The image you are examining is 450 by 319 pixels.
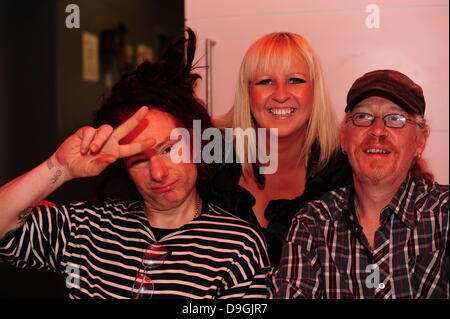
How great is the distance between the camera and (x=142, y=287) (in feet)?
4.21

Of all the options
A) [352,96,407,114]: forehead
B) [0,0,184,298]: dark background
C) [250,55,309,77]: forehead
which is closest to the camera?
[352,96,407,114]: forehead

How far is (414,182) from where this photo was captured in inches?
53.1

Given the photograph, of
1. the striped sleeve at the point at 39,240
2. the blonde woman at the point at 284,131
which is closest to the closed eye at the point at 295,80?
the blonde woman at the point at 284,131

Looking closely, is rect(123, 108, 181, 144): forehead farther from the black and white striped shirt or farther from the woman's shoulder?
the woman's shoulder

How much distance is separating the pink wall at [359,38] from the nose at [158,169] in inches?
19.6

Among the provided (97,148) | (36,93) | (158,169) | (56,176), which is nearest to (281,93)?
(158,169)

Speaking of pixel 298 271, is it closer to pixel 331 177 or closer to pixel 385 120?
pixel 331 177

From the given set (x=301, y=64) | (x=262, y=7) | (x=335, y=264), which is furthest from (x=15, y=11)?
(x=335, y=264)

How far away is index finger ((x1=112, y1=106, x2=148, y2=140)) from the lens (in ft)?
3.97

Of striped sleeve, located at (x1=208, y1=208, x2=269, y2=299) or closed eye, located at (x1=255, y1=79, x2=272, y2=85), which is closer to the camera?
striped sleeve, located at (x1=208, y1=208, x2=269, y2=299)

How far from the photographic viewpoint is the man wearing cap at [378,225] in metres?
1.25

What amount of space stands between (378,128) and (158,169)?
0.58 meters

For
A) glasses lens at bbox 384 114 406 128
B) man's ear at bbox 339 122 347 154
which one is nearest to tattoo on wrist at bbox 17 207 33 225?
man's ear at bbox 339 122 347 154

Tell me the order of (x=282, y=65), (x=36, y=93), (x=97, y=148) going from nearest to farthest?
1. (x=97, y=148)
2. (x=282, y=65)
3. (x=36, y=93)
